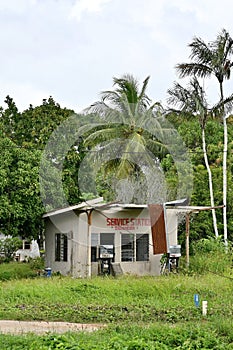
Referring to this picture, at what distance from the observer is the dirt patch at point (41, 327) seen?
9297 millimetres

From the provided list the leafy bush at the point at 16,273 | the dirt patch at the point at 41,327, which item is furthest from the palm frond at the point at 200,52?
the dirt patch at the point at 41,327

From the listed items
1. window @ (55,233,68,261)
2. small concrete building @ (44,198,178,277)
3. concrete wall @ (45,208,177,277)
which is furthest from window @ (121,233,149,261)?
window @ (55,233,68,261)

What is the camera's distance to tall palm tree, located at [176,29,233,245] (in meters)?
21.5

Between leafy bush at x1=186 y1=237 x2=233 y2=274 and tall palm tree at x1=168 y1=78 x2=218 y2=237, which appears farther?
tall palm tree at x1=168 y1=78 x2=218 y2=237

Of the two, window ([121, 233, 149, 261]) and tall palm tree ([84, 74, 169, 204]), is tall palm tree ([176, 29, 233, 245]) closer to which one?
tall palm tree ([84, 74, 169, 204])

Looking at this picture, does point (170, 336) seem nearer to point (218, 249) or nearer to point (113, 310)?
point (113, 310)

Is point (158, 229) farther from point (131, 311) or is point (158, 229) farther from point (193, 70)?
point (131, 311)

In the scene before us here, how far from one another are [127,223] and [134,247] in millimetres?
796

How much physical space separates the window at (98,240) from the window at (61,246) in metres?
0.99

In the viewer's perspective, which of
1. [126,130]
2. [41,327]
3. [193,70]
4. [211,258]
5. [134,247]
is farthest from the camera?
[193,70]

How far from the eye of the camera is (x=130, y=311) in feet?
36.3

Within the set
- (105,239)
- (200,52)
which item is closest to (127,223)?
(105,239)

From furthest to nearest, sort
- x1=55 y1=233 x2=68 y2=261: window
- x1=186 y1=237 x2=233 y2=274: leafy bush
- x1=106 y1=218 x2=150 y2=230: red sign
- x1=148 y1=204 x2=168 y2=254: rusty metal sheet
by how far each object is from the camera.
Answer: x1=55 y1=233 x2=68 y2=261: window
x1=106 y1=218 x2=150 y2=230: red sign
x1=148 y1=204 x2=168 y2=254: rusty metal sheet
x1=186 y1=237 x2=233 y2=274: leafy bush

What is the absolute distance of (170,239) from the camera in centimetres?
1886
